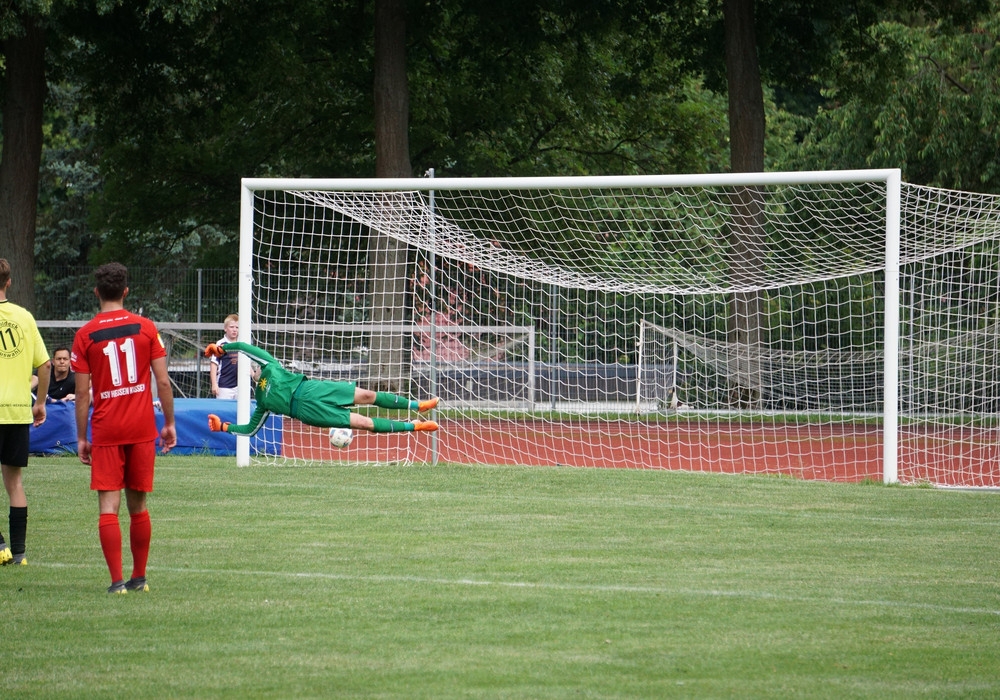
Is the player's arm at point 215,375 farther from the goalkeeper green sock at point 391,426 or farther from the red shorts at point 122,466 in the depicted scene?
the red shorts at point 122,466

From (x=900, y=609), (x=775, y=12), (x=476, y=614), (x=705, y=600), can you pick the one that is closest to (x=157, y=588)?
(x=476, y=614)

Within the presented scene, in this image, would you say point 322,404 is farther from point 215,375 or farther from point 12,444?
point 215,375

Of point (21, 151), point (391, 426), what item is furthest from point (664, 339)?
point (21, 151)

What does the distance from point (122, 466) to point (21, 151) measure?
15.8 metres

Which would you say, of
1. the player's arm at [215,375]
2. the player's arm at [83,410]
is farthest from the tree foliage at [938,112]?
the player's arm at [83,410]

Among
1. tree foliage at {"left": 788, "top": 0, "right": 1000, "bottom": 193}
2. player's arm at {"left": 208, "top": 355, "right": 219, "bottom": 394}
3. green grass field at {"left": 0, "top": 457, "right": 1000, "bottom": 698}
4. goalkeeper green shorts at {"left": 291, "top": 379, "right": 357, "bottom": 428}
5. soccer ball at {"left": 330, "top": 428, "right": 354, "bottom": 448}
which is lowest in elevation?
green grass field at {"left": 0, "top": 457, "right": 1000, "bottom": 698}

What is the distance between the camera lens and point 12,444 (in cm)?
763

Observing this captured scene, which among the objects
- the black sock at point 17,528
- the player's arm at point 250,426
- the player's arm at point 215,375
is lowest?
the black sock at point 17,528

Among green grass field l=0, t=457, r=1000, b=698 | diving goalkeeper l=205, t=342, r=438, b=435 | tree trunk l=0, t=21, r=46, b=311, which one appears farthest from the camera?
tree trunk l=0, t=21, r=46, b=311

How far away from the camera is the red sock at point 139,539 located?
6.70m

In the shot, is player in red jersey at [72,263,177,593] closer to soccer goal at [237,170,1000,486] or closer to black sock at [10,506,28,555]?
black sock at [10,506,28,555]

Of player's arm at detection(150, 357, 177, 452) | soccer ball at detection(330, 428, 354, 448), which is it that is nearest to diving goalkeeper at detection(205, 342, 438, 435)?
soccer ball at detection(330, 428, 354, 448)

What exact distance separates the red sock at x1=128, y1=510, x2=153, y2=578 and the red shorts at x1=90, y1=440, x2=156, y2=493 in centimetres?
17

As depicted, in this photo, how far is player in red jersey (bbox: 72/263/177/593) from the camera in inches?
259
